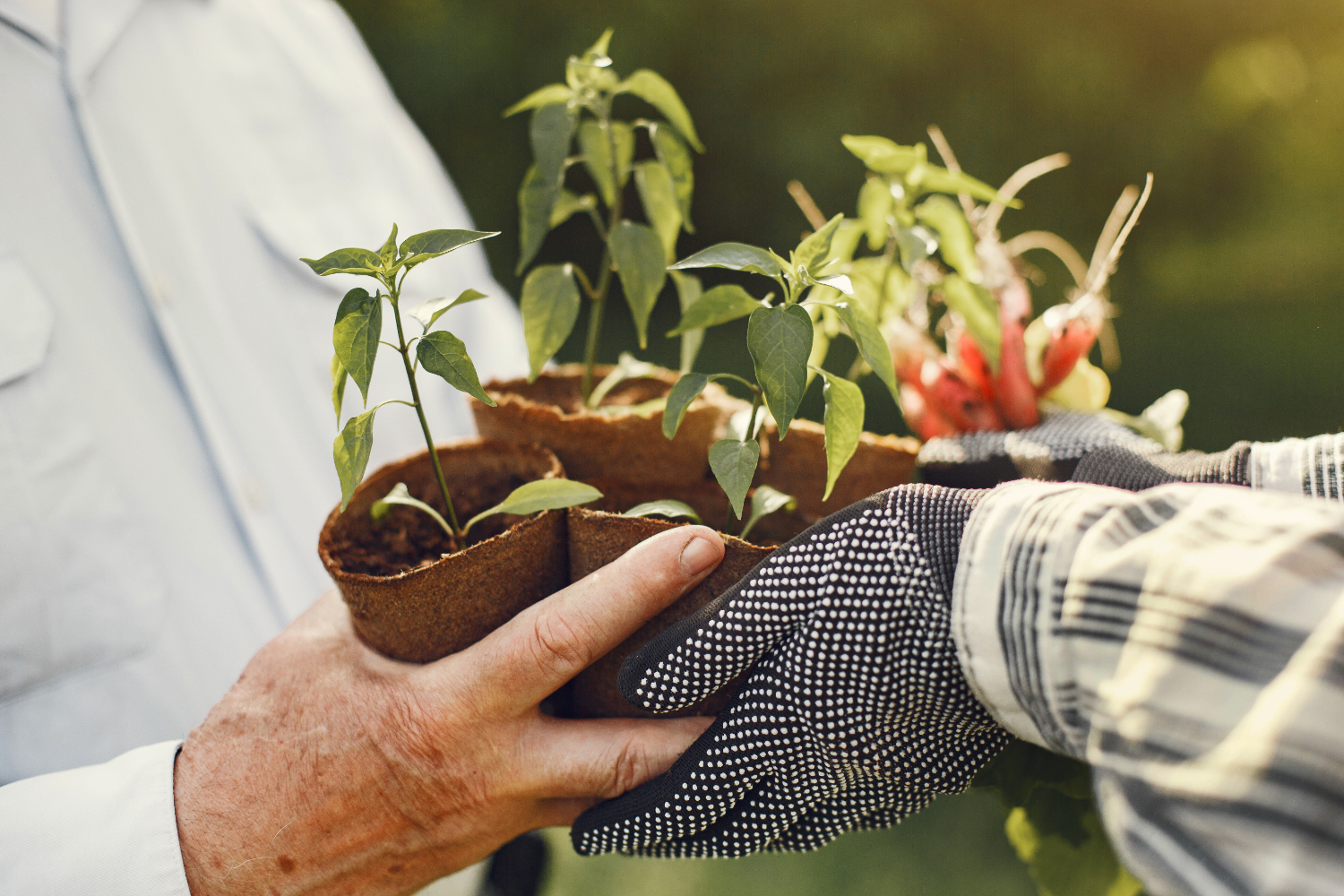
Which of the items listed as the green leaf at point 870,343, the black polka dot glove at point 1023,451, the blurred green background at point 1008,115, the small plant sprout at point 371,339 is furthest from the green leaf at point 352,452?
the blurred green background at point 1008,115

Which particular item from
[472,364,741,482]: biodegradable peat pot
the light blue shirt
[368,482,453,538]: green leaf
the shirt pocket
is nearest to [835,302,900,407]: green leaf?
[472,364,741,482]: biodegradable peat pot

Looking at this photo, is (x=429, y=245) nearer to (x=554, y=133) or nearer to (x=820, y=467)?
(x=554, y=133)

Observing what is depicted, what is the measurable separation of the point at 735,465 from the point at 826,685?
10 cm

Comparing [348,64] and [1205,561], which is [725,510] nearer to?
[1205,561]

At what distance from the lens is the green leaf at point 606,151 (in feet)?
1.48

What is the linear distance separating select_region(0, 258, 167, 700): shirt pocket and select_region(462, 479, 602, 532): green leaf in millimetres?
403

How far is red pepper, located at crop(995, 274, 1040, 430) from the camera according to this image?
1.71 feet

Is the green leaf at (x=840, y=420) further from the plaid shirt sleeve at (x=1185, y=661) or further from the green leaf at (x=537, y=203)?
the green leaf at (x=537, y=203)

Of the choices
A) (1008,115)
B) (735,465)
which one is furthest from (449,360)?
(1008,115)

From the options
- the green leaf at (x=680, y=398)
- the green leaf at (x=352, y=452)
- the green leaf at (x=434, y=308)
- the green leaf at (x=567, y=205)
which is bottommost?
the green leaf at (x=680, y=398)

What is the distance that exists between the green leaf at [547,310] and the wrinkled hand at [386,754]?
0.43ft

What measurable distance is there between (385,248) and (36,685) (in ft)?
1.57

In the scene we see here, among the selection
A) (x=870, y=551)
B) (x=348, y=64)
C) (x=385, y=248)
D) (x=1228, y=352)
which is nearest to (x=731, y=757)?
(x=870, y=551)

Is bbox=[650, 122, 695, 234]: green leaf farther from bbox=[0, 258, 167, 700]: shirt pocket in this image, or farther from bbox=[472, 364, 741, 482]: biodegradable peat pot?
bbox=[0, 258, 167, 700]: shirt pocket
